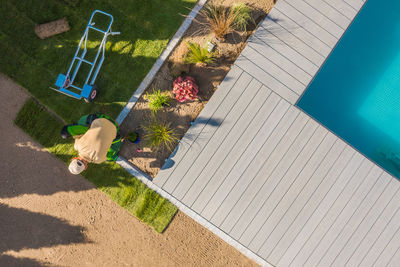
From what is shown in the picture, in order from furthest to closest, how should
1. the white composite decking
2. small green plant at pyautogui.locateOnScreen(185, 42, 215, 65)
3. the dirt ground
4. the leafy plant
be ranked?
the dirt ground
small green plant at pyautogui.locateOnScreen(185, 42, 215, 65)
the leafy plant
the white composite decking

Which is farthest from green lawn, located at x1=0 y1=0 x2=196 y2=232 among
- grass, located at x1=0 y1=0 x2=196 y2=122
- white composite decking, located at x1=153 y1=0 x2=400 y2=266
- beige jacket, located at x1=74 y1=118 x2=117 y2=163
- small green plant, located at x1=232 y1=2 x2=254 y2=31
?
white composite decking, located at x1=153 y1=0 x2=400 y2=266

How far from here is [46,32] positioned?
8.13m

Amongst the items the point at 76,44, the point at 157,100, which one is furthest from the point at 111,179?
the point at 76,44

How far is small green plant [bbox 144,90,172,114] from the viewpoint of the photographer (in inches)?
315

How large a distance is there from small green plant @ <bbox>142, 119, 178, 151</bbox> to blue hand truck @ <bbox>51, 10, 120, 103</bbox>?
1.91 metres

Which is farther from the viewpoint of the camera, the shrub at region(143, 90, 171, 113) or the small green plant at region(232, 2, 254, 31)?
the shrub at region(143, 90, 171, 113)

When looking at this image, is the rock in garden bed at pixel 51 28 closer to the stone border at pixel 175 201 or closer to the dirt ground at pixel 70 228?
the dirt ground at pixel 70 228

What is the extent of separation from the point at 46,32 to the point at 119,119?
3.40m

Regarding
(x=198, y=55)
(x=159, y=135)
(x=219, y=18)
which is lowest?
(x=159, y=135)

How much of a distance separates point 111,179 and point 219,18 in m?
5.94

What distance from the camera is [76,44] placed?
8.32m

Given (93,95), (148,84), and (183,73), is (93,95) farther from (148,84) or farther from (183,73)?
(183,73)

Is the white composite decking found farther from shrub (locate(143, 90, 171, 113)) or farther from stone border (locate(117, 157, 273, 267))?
shrub (locate(143, 90, 171, 113))

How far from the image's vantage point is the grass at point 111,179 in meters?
8.37
